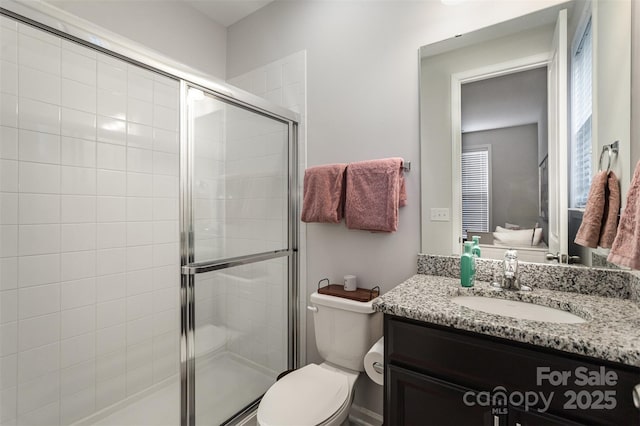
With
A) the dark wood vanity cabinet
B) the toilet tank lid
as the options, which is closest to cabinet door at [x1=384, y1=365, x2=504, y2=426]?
the dark wood vanity cabinet

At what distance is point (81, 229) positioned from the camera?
1.68 meters

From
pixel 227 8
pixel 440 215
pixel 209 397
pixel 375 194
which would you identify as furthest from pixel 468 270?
pixel 227 8

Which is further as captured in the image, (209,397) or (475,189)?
(209,397)

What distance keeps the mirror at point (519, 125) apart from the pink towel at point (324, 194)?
1.44 ft

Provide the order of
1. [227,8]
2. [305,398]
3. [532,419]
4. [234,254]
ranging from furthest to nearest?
[227,8] → [234,254] → [305,398] → [532,419]

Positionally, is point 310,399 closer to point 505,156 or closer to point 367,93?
point 505,156

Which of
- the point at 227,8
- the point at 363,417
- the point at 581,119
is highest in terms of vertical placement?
the point at 227,8

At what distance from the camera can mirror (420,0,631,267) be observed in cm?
109

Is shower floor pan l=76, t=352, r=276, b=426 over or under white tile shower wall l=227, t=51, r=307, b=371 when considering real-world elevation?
under

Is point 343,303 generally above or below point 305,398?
above

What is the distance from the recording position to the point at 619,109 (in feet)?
3.43

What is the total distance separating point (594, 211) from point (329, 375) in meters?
1.29

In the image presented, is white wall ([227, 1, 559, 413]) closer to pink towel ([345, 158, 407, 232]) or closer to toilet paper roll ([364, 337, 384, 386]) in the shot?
pink towel ([345, 158, 407, 232])

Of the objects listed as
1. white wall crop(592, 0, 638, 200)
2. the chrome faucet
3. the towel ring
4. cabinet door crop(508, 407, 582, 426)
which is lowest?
cabinet door crop(508, 407, 582, 426)
